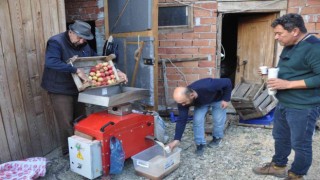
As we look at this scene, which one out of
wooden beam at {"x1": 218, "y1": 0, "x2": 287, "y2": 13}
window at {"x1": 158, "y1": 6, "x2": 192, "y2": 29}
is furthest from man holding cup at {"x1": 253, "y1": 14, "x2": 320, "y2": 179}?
window at {"x1": 158, "y1": 6, "x2": 192, "y2": 29}

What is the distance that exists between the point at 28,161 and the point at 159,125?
161 centimetres

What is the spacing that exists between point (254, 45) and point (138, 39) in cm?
240

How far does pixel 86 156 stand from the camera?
9.28ft

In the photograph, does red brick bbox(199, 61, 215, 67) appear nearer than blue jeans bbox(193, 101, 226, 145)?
No

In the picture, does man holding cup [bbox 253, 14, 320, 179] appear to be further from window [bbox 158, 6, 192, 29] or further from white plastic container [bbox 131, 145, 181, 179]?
window [bbox 158, 6, 192, 29]

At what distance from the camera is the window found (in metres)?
4.92

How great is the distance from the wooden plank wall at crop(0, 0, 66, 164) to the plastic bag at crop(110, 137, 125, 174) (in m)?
1.27

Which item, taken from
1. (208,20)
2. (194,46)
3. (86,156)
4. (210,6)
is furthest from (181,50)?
(86,156)

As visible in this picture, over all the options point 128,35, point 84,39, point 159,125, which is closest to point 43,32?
point 84,39

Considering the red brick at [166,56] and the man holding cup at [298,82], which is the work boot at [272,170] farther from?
the red brick at [166,56]

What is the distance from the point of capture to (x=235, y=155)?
3.59 m

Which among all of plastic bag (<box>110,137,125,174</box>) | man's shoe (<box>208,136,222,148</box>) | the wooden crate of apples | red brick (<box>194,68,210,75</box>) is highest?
the wooden crate of apples

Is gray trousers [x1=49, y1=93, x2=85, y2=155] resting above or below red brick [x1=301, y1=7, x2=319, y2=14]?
below

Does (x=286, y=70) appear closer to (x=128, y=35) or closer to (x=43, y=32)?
(x=128, y=35)
